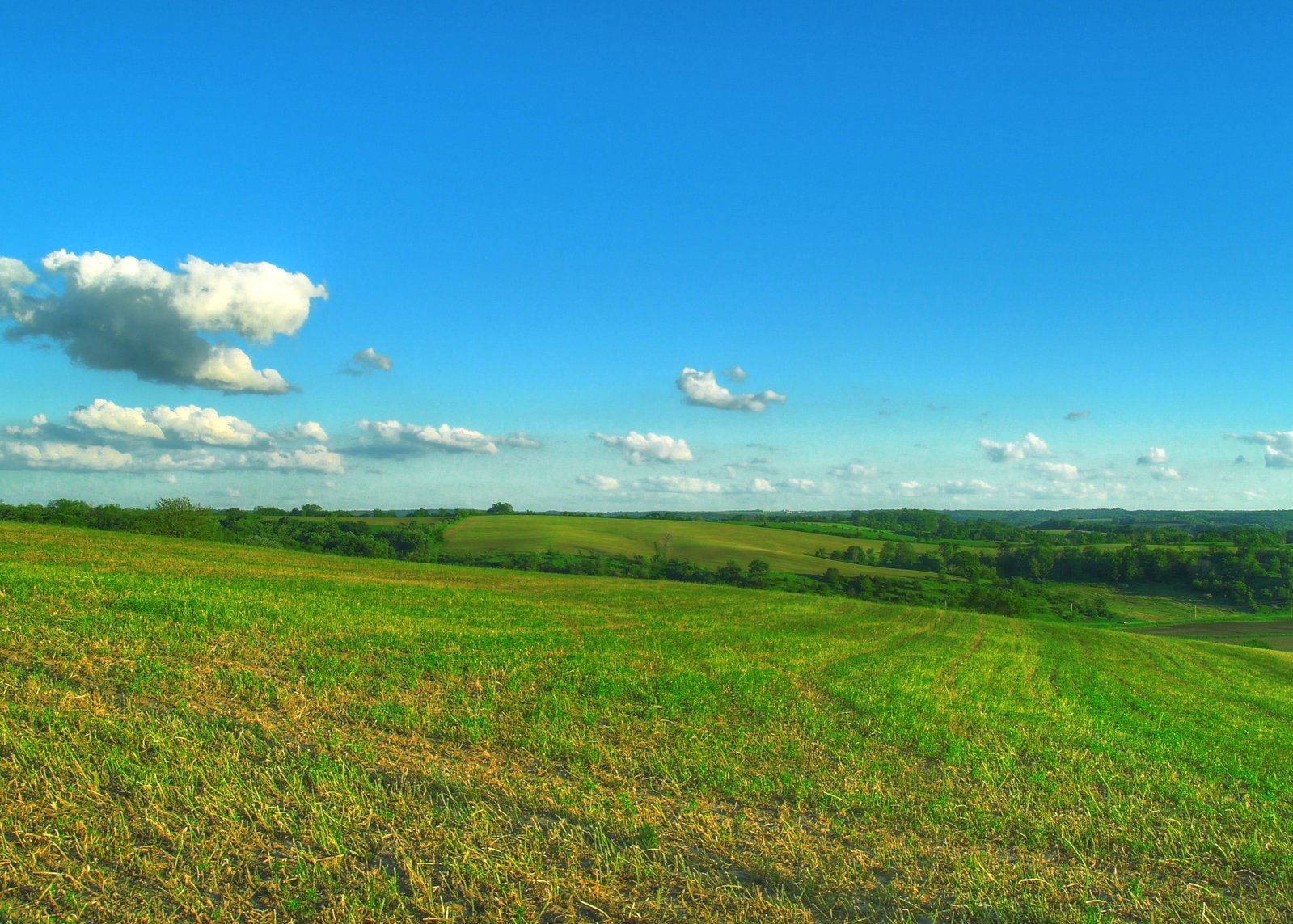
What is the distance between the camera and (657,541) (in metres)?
128

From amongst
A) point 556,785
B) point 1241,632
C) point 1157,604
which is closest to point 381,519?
point 1157,604

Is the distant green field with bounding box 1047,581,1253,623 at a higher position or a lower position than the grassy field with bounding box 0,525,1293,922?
lower

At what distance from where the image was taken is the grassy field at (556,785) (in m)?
5.46

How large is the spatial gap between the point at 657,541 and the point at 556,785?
120824 millimetres

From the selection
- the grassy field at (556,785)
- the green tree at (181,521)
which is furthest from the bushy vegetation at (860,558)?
the grassy field at (556,785)

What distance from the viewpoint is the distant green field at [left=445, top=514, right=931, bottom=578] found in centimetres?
11138

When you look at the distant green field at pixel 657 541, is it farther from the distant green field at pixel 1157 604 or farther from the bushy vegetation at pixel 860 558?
the distant green field at pixel 1157 604

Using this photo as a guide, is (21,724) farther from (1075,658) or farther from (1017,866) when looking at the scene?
(1075,658)

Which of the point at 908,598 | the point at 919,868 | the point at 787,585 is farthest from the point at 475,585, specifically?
the point at 908,598

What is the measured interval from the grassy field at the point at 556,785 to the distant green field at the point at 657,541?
308 feet

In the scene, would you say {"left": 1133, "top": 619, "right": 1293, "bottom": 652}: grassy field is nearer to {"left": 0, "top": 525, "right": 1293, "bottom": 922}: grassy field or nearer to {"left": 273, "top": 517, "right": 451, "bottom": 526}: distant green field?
{"left": 0, "top": 525, "right": 1293, "bottom": 922}: grassy field

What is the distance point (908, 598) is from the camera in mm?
96438

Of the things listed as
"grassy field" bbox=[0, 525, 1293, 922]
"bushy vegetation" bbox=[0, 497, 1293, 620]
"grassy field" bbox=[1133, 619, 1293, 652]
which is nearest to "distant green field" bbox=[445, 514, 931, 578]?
"bushy vegetation" bbox=[0, 497, 1293, 620]

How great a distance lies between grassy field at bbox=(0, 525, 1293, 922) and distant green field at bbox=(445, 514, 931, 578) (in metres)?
93.9
